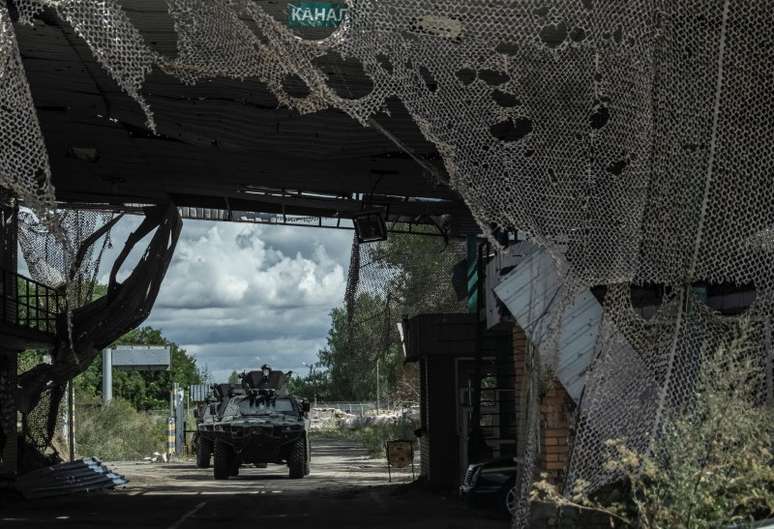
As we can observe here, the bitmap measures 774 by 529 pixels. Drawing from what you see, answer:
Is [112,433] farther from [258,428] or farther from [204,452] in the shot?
[258,428]

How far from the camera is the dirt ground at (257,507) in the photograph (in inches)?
635

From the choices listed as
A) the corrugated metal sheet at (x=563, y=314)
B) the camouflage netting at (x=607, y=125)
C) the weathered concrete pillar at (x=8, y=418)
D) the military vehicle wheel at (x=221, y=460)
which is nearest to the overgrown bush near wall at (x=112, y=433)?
the military vehicle wheel at (x=221, y=460)

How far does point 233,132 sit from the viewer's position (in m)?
15.5

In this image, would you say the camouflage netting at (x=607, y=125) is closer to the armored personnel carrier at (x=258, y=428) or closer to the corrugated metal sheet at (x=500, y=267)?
the corrugated metal sheet at (x=500, y=267)

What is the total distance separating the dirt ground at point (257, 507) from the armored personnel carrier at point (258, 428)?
21.2 inches

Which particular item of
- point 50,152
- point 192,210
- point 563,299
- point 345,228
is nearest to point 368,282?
point 345,228

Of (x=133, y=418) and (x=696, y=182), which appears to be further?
(x=133, y=418)

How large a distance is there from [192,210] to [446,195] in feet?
23.4

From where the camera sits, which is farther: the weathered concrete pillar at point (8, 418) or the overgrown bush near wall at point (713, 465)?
the weathered concrete pillar at point (8, 418)

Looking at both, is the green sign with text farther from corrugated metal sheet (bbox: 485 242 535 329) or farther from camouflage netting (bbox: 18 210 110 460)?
camouflage netting (bbox: 18 210 110 460)

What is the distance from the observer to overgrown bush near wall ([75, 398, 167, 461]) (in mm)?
45594

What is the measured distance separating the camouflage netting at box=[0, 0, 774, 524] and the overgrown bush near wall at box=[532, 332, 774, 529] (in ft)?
4.20

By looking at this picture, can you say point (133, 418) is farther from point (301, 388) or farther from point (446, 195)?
point (301, 388)

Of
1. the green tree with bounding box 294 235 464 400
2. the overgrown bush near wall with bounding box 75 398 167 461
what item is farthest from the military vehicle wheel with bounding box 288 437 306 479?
the overgrown bush near wall with bounding box 75 398 167 461
